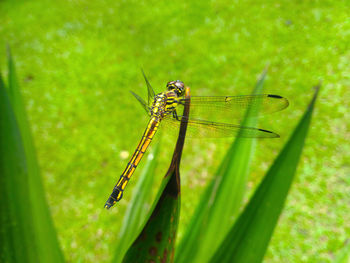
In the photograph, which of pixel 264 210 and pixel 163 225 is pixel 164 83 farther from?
pixel 163 225

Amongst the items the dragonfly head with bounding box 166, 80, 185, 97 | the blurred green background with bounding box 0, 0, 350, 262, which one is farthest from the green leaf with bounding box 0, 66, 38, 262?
the blurred green background with bounding box 0, 0, 350, 262

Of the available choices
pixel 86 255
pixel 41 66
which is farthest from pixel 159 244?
pixel 41 66

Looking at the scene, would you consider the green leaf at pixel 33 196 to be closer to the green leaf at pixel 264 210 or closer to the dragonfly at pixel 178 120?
the dragonfly at pixel 178 120

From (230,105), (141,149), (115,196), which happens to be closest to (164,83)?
(230,105)

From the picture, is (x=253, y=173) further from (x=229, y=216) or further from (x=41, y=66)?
(x=41, y=66)

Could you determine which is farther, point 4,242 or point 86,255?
point 86,255

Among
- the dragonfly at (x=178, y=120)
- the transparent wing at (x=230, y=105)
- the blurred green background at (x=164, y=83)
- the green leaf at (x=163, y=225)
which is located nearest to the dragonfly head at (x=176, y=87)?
the dragonfly at (x=178, y=120)

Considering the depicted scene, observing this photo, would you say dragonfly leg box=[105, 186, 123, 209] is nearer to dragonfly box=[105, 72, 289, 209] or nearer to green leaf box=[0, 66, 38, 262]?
dragonfly box=[105, 72, 289, 209]
